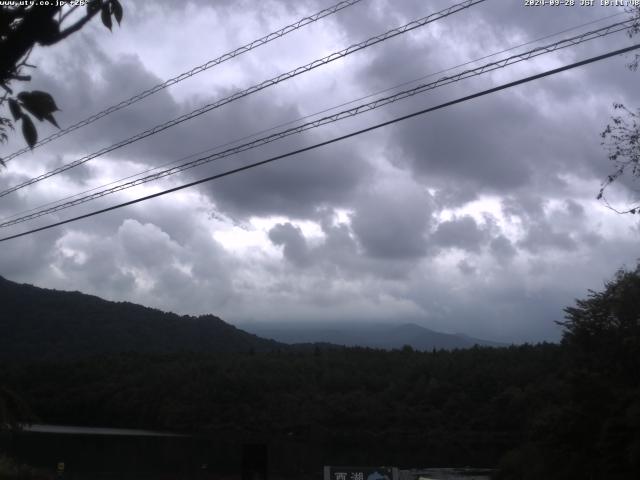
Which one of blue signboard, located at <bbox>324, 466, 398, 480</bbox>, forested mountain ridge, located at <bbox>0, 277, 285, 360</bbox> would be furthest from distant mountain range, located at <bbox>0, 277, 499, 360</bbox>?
blue signboard, located at <bbox>324, 466, 398, 480</bbox>

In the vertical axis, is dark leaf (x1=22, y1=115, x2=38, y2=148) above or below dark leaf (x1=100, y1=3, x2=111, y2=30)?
below

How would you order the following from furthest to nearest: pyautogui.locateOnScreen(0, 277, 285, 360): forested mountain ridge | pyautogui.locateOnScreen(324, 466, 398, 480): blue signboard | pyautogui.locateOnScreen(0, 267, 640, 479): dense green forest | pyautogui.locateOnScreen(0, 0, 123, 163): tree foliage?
pyautogui.locateOnScreen(0, 277, 285, 360): forested mountain ridge
pyautogui.locateOnScreen(0, 267, 640, 479): dense green forest
pyautogui.locateOnScreen(324, 466, 398, 480): blue signboard
pyautogui.locateOnScreen(0, 0, 123, 163): tree foliage

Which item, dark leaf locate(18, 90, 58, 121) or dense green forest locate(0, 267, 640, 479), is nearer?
dark leaf locate(18, 90, 58, 121)

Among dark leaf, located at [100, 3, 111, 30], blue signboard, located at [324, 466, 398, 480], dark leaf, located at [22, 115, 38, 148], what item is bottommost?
blue signboard, located at [324, 466, 398, 480]

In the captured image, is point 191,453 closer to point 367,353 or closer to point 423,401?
point 423,401

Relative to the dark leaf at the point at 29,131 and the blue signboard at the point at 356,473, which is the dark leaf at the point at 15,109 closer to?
the dark leaf at the point at 29,131

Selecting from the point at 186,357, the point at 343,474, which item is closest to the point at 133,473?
the point at 343,474

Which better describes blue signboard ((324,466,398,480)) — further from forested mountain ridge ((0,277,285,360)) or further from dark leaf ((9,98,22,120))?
forested mountain ridge ((0,277,285,360))

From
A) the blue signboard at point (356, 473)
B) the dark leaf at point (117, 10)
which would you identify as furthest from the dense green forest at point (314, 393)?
the dark leaf at point (117, 10)
